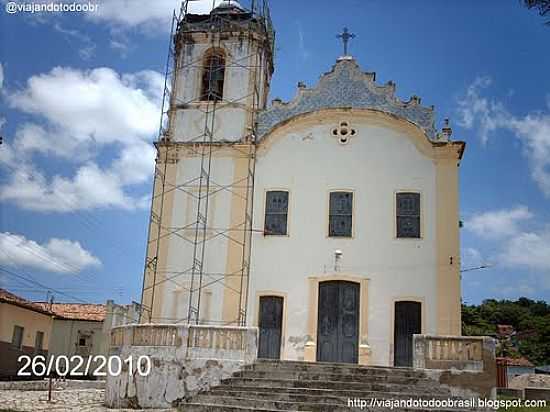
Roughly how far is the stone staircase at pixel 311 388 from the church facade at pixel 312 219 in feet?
14.1

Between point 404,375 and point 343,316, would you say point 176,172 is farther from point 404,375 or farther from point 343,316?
point 404,375

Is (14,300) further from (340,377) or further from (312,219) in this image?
(340,377)

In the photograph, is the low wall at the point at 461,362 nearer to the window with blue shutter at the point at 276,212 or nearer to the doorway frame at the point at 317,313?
the doorway frame at the point at 317,313

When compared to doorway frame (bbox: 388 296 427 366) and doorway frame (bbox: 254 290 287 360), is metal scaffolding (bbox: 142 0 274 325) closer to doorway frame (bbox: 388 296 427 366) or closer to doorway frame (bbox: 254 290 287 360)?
doorway frame (bbox: 254 290 287 360)

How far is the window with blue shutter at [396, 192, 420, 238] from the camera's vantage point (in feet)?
58.5

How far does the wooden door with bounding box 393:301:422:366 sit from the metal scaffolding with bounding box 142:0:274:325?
429cm

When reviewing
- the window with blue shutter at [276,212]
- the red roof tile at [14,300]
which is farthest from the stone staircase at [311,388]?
the red roof tile at [14,300]

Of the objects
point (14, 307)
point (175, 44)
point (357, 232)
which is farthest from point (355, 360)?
point (14, 307)

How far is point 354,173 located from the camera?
1856cm

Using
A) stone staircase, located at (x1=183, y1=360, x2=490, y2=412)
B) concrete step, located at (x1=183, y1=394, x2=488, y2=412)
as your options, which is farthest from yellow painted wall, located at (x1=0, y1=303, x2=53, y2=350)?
concrete step, located at (x1=183, y1=394, x2=488, y2=412)

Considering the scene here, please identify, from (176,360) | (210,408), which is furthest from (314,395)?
(176,360)

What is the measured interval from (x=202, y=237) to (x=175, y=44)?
7180 millimetres

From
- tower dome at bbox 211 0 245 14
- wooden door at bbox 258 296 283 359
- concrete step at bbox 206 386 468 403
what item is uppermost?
tower dome at bbox 211 0 245 14

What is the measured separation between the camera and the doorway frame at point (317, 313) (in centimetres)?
1698
